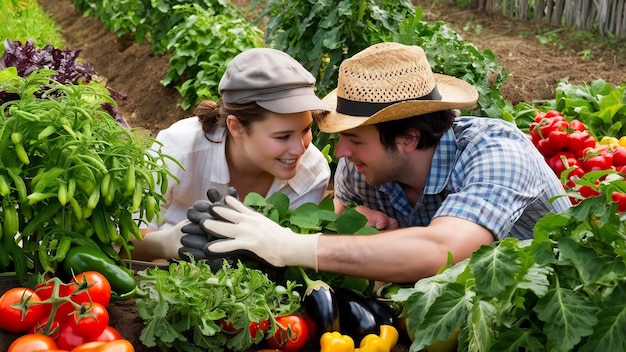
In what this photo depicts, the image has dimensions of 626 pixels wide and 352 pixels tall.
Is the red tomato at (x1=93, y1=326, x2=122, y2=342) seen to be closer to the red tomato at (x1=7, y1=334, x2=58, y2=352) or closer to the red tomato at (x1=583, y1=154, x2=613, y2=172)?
the red tomato at (x1=7, y1=334, x2=58, y2=352)

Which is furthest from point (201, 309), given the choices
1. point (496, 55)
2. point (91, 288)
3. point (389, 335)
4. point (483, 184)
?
point (496, 55)

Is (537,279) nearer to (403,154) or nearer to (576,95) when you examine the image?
(403,154)

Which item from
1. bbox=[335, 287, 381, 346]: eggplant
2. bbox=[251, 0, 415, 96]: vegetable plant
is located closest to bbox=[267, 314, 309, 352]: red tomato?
bbox=[335, 287, 381, 346]: eggplant

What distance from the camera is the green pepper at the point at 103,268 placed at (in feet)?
8.54

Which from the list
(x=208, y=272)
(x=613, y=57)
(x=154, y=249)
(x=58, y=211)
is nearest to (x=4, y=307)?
(x=58, y=211)

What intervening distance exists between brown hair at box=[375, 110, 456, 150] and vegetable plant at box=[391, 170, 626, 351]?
114 centimetres

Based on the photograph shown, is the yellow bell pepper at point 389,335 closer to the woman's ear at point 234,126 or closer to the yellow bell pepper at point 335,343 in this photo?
the yellow bell pepper at point 335,343

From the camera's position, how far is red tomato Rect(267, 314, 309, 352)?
258cm

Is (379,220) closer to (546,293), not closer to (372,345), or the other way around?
(372,345)

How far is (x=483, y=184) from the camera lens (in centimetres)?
323

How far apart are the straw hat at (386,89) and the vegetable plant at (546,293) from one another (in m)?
1.11

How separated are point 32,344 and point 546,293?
52.5 inches

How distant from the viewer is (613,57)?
8.40m

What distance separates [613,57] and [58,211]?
695cm
